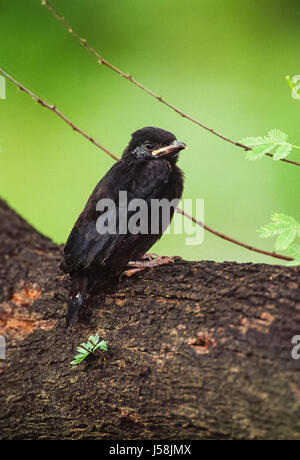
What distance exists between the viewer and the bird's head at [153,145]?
322 centimetres

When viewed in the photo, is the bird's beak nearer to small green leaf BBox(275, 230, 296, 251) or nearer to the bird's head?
the bird's head

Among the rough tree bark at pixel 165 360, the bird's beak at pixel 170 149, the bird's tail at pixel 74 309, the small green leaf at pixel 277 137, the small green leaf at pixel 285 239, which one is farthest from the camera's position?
the bird's beak at pixel 170 149

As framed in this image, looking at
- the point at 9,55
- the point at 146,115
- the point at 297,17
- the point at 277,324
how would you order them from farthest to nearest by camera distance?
the point at 9,55 < the point at 146,115 < the point at 297,17 < the point at 277,324

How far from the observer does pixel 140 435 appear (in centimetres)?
243

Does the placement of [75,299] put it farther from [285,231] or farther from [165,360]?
[285,231]

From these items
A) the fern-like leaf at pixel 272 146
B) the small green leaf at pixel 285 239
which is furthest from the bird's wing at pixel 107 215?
the small green leaf at pixel 285 239

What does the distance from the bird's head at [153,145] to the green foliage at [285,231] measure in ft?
3.16

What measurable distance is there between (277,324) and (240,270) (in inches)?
15.6

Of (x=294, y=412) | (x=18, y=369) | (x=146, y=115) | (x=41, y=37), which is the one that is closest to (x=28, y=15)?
(x=41, y=37)

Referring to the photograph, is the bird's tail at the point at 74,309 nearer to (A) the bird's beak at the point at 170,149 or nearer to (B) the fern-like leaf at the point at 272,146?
(A) the bird's beak at the point at 170,149

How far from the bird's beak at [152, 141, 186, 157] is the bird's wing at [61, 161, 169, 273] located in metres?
0.10

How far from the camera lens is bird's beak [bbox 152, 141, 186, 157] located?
318cm

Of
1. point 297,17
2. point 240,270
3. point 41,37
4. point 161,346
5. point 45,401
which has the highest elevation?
point 41,37

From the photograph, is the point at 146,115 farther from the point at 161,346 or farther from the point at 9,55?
the point at 161,346
